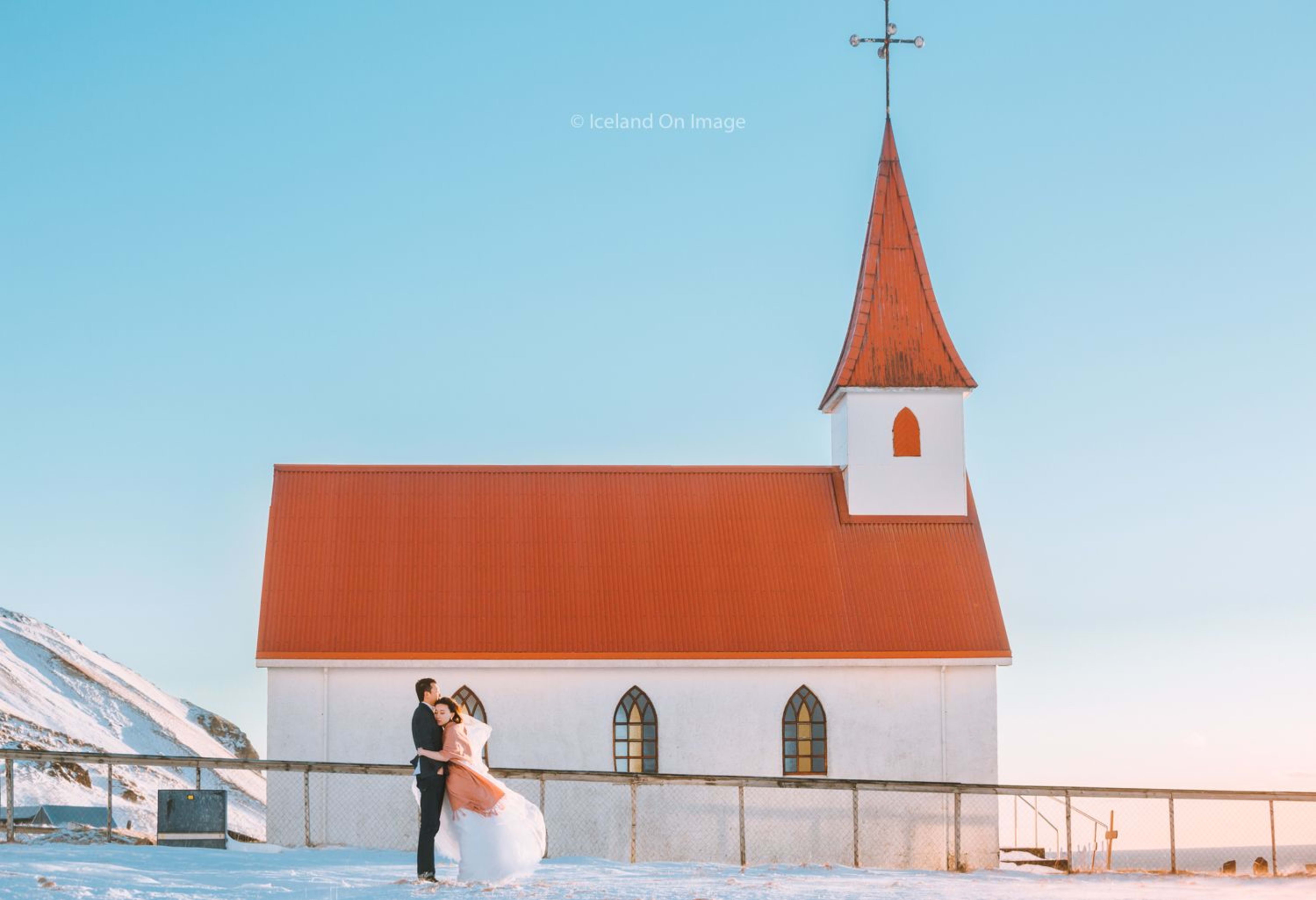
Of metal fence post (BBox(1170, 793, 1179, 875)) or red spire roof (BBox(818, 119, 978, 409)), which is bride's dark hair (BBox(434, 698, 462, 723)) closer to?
metal fence post (BBox(1170, 793, 1179, 875))

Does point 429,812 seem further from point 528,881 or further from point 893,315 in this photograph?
point 893,315

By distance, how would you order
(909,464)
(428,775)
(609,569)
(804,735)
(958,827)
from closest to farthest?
(428,775), (958,827), (804,735), (609,569), (909,464)

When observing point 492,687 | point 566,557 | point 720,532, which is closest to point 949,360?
point 720,532

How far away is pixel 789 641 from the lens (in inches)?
1147

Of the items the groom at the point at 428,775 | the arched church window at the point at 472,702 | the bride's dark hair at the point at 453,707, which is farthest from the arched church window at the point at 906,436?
the groom at the point at 428,775

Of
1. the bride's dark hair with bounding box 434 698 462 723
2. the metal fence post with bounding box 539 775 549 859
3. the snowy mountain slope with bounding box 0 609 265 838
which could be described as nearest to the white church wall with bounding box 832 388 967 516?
the metal fence post with bounding box 539 775 549 859

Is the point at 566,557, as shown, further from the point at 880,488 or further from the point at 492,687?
the point at 880,488

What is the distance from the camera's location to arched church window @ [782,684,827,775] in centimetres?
2892

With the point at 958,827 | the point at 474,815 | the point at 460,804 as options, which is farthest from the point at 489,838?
the point at 958,827

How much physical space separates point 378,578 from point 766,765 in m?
8.20

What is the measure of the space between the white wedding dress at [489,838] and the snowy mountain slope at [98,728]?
83.3 ft

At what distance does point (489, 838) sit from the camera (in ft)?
51.5

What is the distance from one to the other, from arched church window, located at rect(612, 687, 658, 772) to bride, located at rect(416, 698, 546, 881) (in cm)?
1291

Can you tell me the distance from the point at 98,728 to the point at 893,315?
1550 inches
